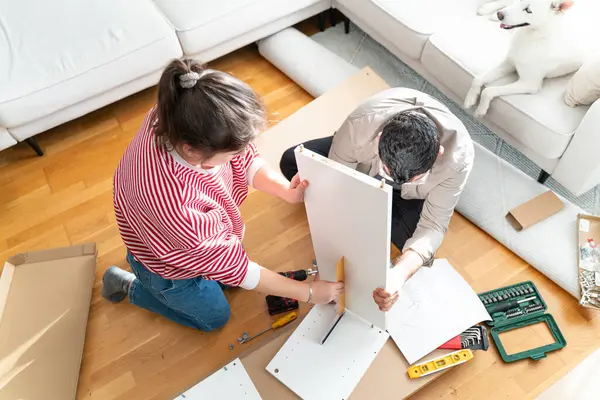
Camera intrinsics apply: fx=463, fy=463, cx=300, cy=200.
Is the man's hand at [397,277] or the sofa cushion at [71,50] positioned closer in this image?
the man's hand at [397,277]

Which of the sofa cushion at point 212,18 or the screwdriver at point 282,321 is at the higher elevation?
the sofa cushion at point 212,18

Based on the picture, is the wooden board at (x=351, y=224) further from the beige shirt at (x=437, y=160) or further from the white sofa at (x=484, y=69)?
the white sofa at (x=484, y=69)

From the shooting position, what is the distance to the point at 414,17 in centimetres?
171

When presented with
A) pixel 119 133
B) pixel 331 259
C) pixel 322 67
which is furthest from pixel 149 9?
pixel 331 259

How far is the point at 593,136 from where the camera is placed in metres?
1.34

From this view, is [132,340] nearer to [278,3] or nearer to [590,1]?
[278,3]

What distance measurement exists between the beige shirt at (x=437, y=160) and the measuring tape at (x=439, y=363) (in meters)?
0.29

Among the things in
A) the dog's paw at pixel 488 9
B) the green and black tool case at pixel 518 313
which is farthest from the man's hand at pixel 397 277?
the dog's paw at pixel 488 9

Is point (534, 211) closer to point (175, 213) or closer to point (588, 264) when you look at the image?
point (588, 264)

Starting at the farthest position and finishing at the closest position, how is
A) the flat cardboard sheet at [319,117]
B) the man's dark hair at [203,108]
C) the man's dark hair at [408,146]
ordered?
the flat cardboard sheet at [319,117]
the man's dark hair at [408,146]
the man's dark hair at [203,108]

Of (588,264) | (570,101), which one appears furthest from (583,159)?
(588,264)

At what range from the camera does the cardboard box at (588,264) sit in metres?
1.38

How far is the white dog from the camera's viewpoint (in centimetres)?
137

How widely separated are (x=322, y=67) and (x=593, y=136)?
106 cm
